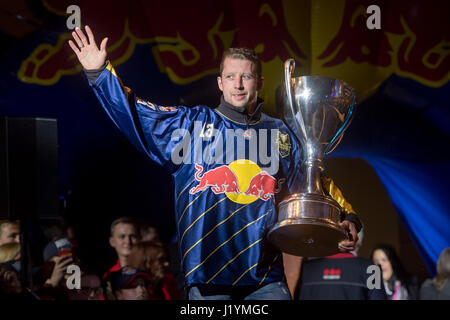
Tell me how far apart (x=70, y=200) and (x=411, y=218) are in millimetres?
2288

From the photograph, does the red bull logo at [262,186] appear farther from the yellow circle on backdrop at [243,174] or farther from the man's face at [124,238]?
the man's face at [124,238]

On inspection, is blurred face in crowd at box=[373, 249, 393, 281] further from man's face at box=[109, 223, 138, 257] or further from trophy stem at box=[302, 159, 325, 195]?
trophy stem at box=[302, 159, 325, 195]

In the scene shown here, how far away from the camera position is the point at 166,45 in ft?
11.4

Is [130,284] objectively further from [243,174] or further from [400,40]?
[400,40]

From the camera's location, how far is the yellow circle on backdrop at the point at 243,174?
7.02 feet

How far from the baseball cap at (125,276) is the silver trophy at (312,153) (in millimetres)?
1404

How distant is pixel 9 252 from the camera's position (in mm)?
3199

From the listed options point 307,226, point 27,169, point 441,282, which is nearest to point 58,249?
point 27,169

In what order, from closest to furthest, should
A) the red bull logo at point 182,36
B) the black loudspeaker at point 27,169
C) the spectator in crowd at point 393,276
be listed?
the black loudspeaker at point 27,169, the red bull logo at point 182,36, the spectator in crowd at point 393,276

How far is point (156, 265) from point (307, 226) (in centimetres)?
161

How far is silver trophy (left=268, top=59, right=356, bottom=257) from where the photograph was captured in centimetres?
208

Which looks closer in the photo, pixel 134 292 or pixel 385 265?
pixel 134 292

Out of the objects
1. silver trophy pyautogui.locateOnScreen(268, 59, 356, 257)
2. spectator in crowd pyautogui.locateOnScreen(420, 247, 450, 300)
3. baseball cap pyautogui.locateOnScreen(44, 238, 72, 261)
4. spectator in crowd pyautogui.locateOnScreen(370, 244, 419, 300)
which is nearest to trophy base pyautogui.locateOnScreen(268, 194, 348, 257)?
silver trophy pyautogui.locateOnScreen(268, 59, 356, 257)

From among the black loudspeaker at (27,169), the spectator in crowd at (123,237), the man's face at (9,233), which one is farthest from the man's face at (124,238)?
the black loudspeaker at (27,169)
